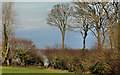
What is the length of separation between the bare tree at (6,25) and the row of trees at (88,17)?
432 cm

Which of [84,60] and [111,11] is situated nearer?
[84,60]

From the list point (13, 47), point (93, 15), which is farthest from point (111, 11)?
point (13, 47)

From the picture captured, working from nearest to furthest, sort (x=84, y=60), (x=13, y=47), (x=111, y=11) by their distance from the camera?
(x=84, y=60), (x=111, y=11), (x=13, y=47)

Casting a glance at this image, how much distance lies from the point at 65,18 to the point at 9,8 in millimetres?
6364

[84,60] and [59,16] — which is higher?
[59,16]

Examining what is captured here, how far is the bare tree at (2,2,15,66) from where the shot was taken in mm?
18078

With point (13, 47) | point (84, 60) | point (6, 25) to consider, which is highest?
point (6, 25)

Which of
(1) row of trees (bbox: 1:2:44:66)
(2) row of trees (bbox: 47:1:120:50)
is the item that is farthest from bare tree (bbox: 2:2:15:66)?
(2) row of trees (bbox: 47:1:120:50)

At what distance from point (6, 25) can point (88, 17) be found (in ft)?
29.1

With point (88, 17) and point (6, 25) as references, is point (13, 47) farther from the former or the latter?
point (88, 17)

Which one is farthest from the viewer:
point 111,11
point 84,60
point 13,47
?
point 13,47

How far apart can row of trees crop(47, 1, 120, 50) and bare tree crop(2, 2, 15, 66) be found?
14.2ft

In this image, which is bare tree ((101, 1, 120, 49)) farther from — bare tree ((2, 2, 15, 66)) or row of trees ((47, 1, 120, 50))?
bare tree ((2, 2, 15, 66))

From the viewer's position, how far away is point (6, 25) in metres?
18.2
